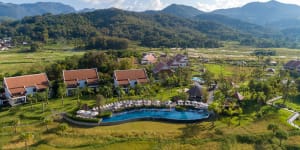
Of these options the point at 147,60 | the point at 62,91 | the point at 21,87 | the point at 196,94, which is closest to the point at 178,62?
the point at 147,60

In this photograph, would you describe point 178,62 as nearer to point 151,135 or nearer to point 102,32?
point 151,135

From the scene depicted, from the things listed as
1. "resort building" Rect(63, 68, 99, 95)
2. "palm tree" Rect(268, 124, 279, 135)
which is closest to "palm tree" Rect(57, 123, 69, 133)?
"resort building" Rect(63, 68, 99, 95)

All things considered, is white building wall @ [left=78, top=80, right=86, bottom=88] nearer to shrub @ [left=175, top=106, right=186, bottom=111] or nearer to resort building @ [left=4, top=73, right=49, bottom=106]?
resort building @ [left=4, top=73, right=49, bottom=106]

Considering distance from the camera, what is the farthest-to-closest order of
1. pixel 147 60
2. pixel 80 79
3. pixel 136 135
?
pixel 147 60, pixel 80 79, pixel 136 135

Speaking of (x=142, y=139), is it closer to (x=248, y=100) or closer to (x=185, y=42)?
(x=248, y=100)

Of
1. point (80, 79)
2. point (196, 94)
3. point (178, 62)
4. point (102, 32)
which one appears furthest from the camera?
point (102, 32)

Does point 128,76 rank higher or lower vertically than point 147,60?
lower

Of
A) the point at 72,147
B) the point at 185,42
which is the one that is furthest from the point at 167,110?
the point at 185,42
